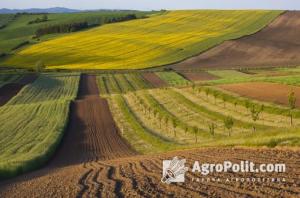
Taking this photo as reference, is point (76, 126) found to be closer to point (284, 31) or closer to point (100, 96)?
point (100, 96)

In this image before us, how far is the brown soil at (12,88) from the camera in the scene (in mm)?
66938

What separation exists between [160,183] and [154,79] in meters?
62.6

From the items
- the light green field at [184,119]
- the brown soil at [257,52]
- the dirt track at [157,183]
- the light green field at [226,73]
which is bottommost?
the dirt track at [157,183]

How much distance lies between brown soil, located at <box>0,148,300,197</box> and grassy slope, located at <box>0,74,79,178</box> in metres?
6.16

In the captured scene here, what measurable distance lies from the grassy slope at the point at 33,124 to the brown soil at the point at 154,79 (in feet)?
38.2

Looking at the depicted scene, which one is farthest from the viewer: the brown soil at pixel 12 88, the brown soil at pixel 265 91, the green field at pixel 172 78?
the green field at pixel 172 78

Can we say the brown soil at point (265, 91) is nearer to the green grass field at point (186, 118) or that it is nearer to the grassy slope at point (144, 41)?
the green grass field at point (186, 118)

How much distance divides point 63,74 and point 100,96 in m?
25.5

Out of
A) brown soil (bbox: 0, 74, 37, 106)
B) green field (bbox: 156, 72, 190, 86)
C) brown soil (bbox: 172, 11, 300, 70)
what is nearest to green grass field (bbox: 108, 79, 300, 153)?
green field (bbox: 156, 72, 190, 86)

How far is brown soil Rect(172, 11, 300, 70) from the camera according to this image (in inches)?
3634

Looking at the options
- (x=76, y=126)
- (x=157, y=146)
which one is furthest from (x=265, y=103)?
(x=76, y=126)

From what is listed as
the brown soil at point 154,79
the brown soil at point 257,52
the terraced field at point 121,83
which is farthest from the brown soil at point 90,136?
the brown soil at point 257,52

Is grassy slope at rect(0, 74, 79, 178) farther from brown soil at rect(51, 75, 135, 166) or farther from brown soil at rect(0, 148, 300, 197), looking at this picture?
brown soil at rect(0, 148, 300, 197)

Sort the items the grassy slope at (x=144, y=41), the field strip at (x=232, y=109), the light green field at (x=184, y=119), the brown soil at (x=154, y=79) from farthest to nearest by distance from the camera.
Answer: the grassy slope at (x=144, y=41)
the brown soil at (x=154, y=79)
the field strip at (x=232, y=109)
the light green field at (x=184, y=119)
